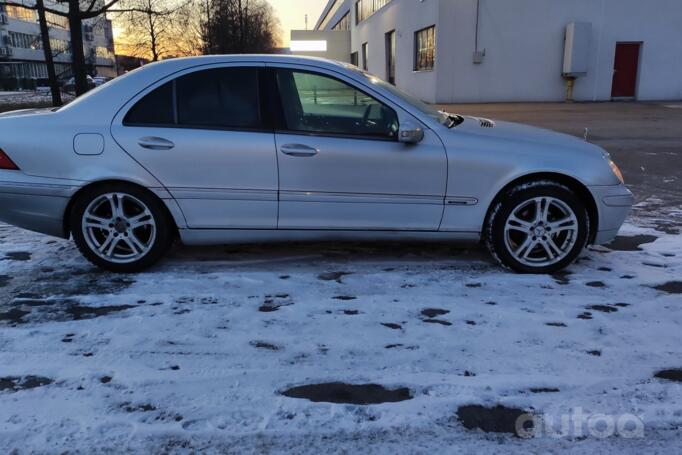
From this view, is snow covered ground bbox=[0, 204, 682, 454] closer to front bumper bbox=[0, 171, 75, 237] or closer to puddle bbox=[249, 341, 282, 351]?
puddle bbox=[249, 341, 282, 351]

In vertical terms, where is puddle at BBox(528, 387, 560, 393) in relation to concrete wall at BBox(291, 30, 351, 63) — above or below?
below

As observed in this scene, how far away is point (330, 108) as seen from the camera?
4.29 m

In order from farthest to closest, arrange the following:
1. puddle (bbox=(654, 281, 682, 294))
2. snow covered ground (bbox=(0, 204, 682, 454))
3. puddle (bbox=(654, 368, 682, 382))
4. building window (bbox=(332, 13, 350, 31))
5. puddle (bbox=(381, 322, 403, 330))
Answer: building window (bbox=(332, 13, 350, 31)) < puddle (bbox=(654, 281, 682, 294)) < puddle (bbox=(381, 322, 403, 330)) < puddle (bbox=(654, 368, 682, 382)) < snow covered ground (bbox=(0, 204, 682, 454))

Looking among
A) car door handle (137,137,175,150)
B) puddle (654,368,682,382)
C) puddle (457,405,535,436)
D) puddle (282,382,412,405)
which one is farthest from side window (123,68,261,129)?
puddle (654,368,682,382)

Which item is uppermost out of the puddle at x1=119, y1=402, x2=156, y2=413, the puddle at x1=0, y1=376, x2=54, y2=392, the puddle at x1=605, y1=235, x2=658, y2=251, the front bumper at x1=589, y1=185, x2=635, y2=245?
the front bumper at x1=589, y1=185, x2=635, y2=245

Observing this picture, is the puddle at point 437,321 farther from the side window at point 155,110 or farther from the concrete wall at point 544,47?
the concrete wall at point 544,47

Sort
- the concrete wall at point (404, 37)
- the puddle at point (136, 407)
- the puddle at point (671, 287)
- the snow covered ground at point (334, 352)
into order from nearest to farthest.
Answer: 1. the snow covered ground at point (334, 352)
2. the puddle at point (136, 407)
3. the puddle at point (671, 287)
4. the concrete wall at point (404, 37)

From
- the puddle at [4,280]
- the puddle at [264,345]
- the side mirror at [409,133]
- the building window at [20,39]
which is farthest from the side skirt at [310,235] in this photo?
the building window at [20,39]

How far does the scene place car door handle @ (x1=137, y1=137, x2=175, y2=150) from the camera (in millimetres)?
4117

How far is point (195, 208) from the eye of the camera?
4230 mm

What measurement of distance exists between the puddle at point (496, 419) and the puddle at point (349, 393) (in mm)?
292

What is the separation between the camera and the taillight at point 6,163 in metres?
4.18

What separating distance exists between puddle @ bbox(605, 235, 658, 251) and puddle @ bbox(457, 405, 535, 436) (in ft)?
9.57

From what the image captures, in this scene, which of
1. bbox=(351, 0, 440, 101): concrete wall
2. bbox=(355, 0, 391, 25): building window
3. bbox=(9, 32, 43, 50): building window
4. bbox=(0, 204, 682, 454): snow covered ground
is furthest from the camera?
bbox=(9, 32, 43, 50): building window
